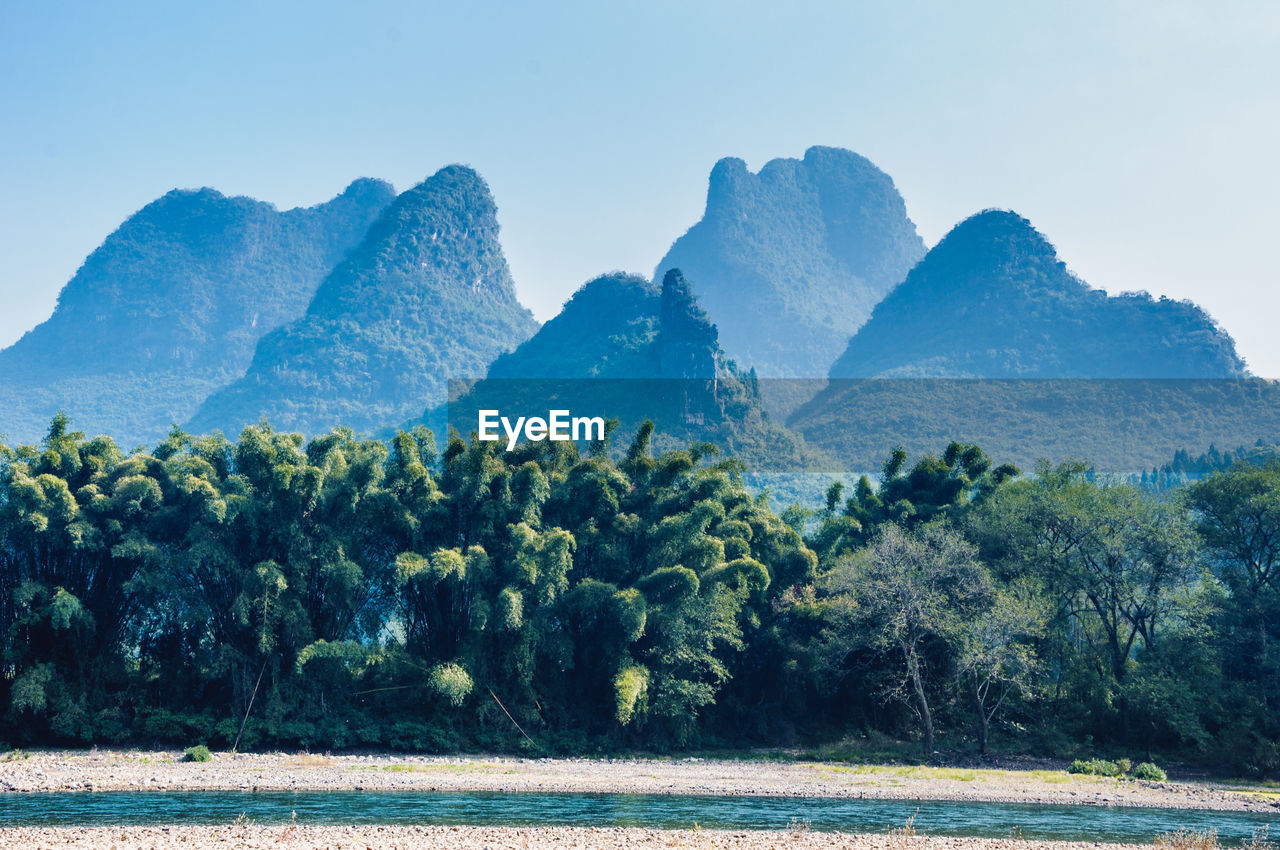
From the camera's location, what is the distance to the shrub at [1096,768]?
26.5 meters

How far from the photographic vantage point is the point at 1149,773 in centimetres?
2622

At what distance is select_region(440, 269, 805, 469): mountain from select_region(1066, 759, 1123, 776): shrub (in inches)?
2233

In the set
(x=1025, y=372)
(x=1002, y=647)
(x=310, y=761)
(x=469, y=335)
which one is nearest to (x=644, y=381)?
(x=1025, y=372)

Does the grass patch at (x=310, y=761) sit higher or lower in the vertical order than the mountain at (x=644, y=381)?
lower

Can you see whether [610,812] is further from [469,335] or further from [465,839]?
[469,335]

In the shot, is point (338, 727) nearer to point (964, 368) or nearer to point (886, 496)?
point (886, 496)

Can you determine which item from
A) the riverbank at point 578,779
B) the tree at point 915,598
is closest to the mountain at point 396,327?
the tree at point 915,598

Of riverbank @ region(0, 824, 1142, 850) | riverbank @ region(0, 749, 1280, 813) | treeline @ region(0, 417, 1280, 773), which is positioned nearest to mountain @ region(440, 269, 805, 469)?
treeline @ region(0, 417, 1280, 773)

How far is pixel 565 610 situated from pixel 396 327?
392 feet

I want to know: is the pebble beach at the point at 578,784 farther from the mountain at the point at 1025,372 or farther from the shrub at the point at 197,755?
the mountain at the point at 1025,372

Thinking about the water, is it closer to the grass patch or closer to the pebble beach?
the pebble beach

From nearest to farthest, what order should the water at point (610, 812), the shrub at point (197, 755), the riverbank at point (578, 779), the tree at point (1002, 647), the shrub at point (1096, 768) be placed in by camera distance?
the water at point (610, 812) < the riverbank at point (578, 779) < the shrub at point (197, 755) < the shrub at point (1096, 768) < the tree at point (1002, 647)

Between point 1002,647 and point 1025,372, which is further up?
point 1025,372

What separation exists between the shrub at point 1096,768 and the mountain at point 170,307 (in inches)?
4597
